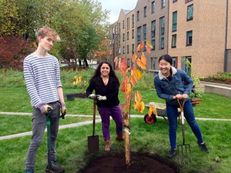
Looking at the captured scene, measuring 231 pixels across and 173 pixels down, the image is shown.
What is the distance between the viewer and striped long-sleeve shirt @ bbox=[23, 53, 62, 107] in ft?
12.8

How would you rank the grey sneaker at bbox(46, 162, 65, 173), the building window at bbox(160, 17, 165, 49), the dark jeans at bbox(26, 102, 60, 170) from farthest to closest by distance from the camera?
the building window at bbox(160, 17, 165, 49), the grey sneaker at bbox(46, 162, 65, 173), the dark jeans at bbox(26, 102, 60, 170)

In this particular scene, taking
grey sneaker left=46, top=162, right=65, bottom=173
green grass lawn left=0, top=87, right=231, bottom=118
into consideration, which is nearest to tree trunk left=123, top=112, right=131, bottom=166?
grey sneaker left=46, top=162, right=65, bottom=173

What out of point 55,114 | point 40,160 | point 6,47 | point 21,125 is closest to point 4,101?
point 21,125

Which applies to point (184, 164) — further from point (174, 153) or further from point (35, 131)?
point (35, 131)

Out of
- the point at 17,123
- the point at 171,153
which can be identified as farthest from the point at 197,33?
the point at 171,153

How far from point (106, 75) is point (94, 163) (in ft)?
5.01

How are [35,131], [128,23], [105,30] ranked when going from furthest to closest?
[128,23] → [105,30] → [35,131]

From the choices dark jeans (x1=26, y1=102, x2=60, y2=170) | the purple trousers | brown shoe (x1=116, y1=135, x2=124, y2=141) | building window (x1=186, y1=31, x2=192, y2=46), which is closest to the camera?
dark jeans (x1=26, y1=102, x2=60, y2=170)

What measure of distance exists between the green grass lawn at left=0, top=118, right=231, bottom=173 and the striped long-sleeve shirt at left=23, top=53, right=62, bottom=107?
1.36m

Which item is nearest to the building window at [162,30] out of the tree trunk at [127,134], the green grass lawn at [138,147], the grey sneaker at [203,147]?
the green grass lawn at [138,147]

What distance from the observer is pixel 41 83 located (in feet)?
13.1

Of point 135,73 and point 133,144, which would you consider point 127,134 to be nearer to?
point 135,73

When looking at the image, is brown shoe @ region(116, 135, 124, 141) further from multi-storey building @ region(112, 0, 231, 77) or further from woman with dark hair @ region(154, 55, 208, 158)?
multi-storey building @ region(112, 0, 231, 77)

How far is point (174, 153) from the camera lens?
5250 millimetres
